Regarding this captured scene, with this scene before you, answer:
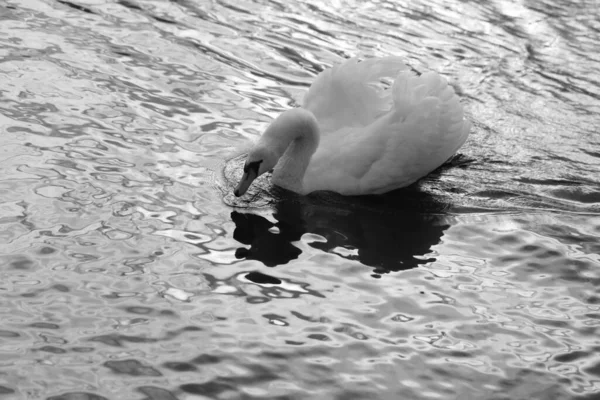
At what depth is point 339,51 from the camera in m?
11.9

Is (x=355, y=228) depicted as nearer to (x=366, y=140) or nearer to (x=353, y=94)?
(x=366, y=140)

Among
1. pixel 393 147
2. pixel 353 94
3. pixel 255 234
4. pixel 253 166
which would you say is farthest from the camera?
pixel 353 94

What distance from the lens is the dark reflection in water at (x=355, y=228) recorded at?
729cm

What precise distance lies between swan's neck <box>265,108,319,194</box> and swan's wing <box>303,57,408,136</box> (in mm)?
504

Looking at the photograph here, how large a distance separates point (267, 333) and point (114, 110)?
13.2ft

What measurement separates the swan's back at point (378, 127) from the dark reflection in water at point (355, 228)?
155 mm

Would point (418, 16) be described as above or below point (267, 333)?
above

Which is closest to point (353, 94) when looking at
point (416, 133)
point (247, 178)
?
point (416, 133)

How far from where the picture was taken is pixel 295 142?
815 cm

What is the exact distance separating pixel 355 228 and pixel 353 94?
1.51 meters

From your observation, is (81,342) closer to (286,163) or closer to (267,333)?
(267,333)

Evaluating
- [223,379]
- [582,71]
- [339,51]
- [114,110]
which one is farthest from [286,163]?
[582,71]

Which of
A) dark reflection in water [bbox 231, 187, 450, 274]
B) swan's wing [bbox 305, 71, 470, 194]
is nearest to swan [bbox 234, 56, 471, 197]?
swan's wing [bbox 305, 71, 470, 194]

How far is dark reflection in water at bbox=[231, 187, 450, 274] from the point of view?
729 centimetres
